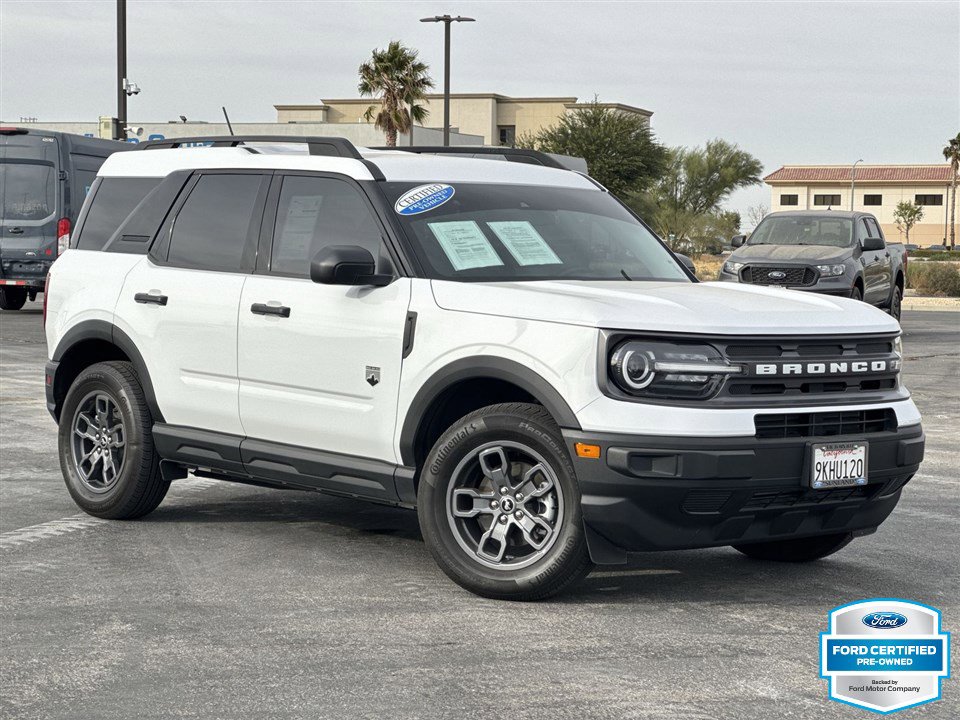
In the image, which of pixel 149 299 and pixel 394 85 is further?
pixel 394 85

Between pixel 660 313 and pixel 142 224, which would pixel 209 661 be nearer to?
pixel 660 313

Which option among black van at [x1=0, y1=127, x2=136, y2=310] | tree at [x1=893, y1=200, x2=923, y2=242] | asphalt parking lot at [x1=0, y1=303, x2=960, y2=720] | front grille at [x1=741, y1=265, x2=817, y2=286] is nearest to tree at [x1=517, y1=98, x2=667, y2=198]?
black van at [x1=0, y1=127, x2=136, y2=310]

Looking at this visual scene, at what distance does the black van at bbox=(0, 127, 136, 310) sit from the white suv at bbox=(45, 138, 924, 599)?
16.8m

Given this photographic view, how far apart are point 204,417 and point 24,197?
18.5 m

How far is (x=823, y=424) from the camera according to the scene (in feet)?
18.9

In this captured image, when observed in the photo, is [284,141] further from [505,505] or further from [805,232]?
[805,232]

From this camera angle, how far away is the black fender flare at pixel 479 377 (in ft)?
18.6

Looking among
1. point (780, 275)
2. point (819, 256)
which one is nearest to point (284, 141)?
point (780, 275)

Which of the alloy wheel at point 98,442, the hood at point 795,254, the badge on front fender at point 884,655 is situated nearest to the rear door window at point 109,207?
the alloy wheel at point 98,442

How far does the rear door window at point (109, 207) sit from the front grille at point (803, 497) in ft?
12.6

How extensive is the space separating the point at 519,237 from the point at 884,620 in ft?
7.84

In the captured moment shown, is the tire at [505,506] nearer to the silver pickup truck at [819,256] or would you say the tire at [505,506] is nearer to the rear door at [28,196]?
the silver pickup truck at [819,256]

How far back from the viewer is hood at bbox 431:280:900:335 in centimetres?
559

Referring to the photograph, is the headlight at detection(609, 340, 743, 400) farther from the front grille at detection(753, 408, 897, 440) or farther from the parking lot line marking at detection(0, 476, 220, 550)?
the parking lot line marking at detection(0, 476, 220, 550)
